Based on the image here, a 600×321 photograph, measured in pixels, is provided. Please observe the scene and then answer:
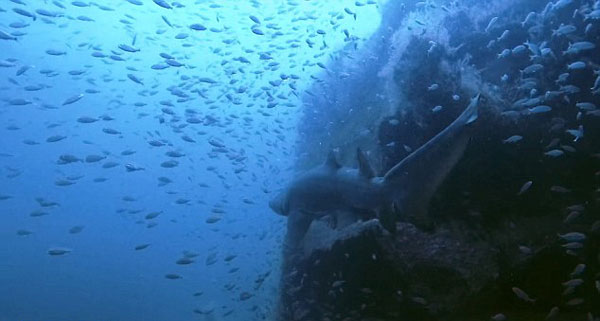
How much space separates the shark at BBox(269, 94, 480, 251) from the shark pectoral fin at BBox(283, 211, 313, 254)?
139 centimetres

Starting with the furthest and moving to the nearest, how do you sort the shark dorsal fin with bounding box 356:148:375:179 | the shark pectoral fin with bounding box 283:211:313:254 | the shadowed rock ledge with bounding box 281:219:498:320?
the shark pectoral fin with bounding box 283:211:313:254 → the shadowed rock ledge with bounding box 281:219:498:320 → the shark dorsal fin with bounding box 356:148:375:179

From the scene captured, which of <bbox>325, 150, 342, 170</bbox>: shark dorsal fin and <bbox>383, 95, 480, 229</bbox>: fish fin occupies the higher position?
<bbox>383, 95, 480, 229</bbox>: fish fin

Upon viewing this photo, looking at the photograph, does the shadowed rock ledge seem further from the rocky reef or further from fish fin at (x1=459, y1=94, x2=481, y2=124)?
fish fin at (x1=459, y1=94, x2=481, y2=124)

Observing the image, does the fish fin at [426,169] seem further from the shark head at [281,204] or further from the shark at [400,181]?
the shark head at [281,204]

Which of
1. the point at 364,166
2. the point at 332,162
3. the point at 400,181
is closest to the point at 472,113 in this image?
the point at 400,181

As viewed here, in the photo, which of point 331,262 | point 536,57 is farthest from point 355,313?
point 536,57

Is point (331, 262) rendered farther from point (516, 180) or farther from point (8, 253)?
point (8, 253)

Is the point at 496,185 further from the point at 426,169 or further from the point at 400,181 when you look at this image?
the point at 400,181

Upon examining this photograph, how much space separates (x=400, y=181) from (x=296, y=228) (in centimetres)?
356

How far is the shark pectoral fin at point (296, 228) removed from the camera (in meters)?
8.42

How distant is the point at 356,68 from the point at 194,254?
6.55 meters

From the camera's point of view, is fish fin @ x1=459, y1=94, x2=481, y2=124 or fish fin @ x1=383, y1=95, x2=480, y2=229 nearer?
fish fin @ x1=459, y1=94, x2=481, y2=124

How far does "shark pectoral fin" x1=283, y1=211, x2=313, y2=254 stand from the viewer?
Answer: 8422 mm

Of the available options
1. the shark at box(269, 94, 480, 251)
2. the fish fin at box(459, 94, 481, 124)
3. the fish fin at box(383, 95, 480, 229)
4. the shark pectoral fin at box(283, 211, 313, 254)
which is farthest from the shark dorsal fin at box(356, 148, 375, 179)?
the shark pectoral fin at box(283, 211, 313, 254)
